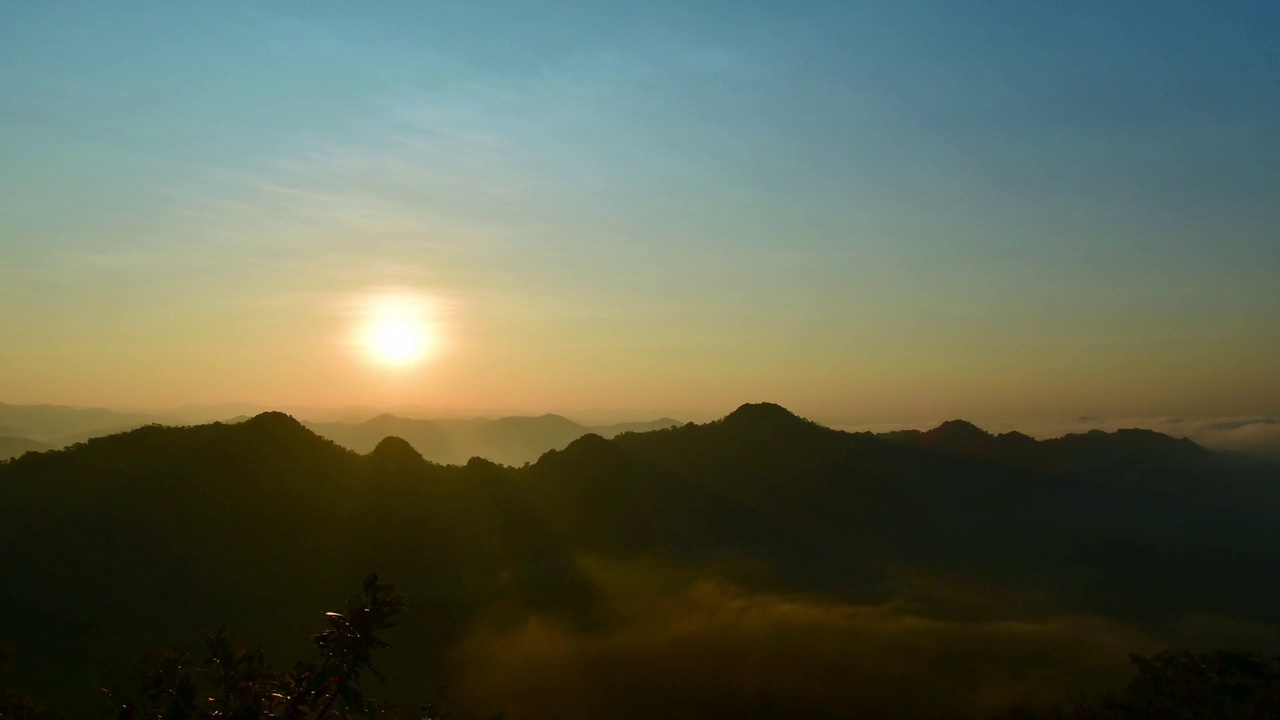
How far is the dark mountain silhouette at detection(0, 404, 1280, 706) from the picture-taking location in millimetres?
34969

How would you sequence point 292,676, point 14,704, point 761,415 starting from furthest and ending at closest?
point 761,415 → point 14,704 → point 292,676

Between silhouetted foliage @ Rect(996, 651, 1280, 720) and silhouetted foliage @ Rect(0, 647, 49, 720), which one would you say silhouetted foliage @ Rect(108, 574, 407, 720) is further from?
silhouetted foliage @ Rect(996, 651, 1280, 720)

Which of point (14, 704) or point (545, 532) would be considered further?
point (545, 532)

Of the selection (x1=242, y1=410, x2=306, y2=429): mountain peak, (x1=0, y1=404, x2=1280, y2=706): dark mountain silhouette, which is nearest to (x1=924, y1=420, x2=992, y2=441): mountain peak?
(x1=0, y1=404, x2=1280, y2=706): dark mountain silhouette

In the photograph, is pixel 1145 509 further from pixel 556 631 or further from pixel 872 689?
pixel 556 631

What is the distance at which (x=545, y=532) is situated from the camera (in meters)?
51.4

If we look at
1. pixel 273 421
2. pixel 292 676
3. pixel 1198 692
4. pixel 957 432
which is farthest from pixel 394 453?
pixel 957 432

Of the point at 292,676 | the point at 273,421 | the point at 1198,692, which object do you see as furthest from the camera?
the point at 273,421

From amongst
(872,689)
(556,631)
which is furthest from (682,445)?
(872,689)

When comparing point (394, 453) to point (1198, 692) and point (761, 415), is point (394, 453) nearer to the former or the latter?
point (761, 415)

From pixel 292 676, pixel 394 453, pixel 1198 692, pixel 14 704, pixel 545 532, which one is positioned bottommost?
pixel 1198 692

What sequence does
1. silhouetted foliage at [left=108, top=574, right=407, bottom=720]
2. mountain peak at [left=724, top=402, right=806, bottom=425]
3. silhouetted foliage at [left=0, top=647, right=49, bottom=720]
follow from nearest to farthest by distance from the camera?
silhouetted foliage at [left=108, top=574, right=407, bottom=720] → silhouetted foliage at [left=0, top=647, right=49, bottom=720] → mountain peak at [left=724, top=402, right=806, bottom=425]

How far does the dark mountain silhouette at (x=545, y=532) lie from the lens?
35.0 metres

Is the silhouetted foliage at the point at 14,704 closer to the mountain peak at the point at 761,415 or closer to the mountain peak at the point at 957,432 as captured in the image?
the mountain peak at the point at 761,415
